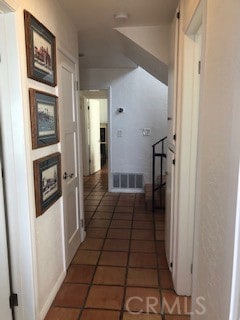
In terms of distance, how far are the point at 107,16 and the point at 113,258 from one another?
234 cm

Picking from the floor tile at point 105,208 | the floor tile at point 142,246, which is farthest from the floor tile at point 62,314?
the floor tile at point 105,208

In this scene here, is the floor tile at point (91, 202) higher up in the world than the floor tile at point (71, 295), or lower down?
higher up

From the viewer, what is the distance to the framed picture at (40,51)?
4.88ft

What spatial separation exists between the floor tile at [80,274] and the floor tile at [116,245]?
1.29 feet

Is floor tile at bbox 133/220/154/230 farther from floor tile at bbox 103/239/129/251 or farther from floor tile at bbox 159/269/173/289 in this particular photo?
floor tile at bbox 159/269/173/289

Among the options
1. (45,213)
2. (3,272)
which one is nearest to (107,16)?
(45,213)

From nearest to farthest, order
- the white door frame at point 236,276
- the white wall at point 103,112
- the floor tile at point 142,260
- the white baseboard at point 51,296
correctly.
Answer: the white door frame at point 236,276 < the white baseboard at point 51,296 < the floor tile at point 142,260 < the white wall at point 103,112

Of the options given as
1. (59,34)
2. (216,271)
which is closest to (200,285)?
(216,271)

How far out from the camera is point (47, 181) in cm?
178

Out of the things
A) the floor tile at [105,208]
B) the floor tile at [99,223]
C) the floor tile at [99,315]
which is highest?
the floor tile at [105,208]

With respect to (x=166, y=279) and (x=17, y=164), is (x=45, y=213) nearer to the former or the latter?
(x=17, y=164)

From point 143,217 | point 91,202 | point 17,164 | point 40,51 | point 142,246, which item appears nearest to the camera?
point 17,164

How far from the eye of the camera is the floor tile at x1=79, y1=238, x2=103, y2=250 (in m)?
2.70

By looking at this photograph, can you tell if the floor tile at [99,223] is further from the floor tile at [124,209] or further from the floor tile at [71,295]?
the floor tile at [71,295]
